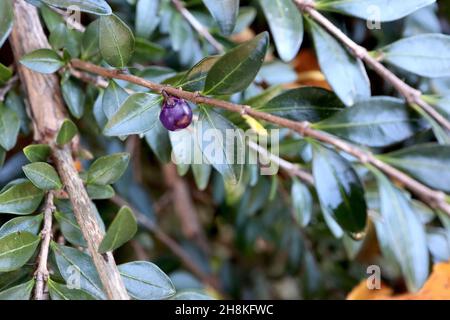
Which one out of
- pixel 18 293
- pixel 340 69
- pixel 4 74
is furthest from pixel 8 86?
pixel 340 69

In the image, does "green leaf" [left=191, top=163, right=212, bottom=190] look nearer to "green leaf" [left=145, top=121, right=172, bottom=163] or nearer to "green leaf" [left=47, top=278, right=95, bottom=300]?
"green leaf" [left=145, top=121, right=172, bottom=163]

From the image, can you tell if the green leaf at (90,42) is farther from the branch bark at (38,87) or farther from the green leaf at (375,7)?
the green leaf at (375,7)

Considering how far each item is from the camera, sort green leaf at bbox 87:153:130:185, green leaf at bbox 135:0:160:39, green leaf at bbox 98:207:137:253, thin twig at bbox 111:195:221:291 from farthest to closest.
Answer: thin twig at bbox 111:195:221:291
green leaf at bbox 135:0:160:39
green leaf at bbox 87:153:130:185
green leaf at bbox 98:207:137:253

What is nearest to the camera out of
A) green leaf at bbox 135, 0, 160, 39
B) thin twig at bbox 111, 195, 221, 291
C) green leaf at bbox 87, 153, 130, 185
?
green leaf at bbox 87, 153, 130, 185

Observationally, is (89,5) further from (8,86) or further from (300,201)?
(300,201)

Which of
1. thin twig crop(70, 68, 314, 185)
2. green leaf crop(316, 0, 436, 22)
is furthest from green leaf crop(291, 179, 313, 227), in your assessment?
green leaf crop(316, 0, 436, 22)
